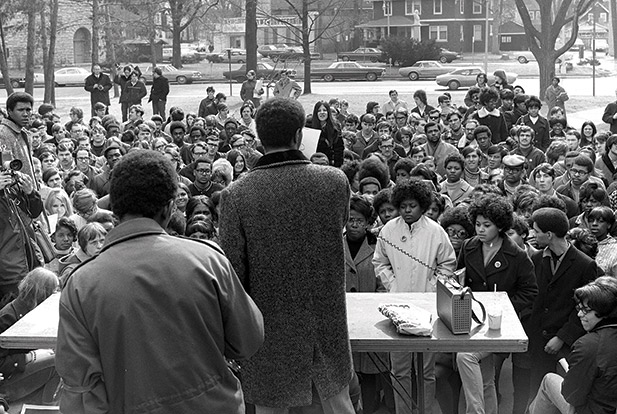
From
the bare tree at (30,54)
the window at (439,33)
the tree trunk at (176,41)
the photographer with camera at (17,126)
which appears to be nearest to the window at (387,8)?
the window at (439,33)

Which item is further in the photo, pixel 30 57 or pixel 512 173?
pixel 30 57

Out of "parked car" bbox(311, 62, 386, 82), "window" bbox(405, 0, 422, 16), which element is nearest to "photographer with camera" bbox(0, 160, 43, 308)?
"parked car" bbox(311, 62, 386, 82)

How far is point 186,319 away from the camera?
3.19 meters

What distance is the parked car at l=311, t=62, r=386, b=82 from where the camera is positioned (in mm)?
46125

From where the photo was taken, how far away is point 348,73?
152 feet

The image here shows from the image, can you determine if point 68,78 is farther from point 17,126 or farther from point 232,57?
point 17,126

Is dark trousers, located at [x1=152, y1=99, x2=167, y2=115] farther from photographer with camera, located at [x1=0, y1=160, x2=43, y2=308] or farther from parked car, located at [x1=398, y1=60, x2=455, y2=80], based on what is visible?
parked car, located at [x1=398, y1=60, x2=455, y2=80]

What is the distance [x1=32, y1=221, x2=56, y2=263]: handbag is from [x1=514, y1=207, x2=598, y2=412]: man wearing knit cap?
3.92 m

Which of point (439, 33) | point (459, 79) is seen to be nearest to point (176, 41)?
point (459, 79)

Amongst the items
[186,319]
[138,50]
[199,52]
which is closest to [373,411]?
[186,319]

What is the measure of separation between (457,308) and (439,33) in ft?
241

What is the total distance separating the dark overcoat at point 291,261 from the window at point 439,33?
73.3m

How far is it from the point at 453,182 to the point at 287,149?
5.39m

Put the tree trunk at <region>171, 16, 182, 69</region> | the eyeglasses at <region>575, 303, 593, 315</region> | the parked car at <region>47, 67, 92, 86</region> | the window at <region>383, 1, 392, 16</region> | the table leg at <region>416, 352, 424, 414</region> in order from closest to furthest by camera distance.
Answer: the table leg at <region>416, 352, 424, 414</region>
the eyeglasses at <region>575, 303, 593, 315</region>
the parked car at <region>47, 67, 92, 86</region>
the tree trunk at <region>171, 16, 182, 69</region>
the window at <region>383, 1, 392, 16</region>
